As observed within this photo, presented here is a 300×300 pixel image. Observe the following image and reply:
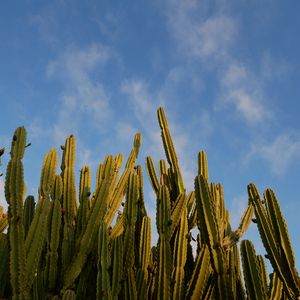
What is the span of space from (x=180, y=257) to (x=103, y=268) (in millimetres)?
819

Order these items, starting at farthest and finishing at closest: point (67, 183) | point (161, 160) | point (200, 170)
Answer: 1. point (161, 160)
2. point (200, 170)
3. point (67, 183)

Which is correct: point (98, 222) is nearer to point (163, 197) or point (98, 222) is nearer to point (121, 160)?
point (163, 197)

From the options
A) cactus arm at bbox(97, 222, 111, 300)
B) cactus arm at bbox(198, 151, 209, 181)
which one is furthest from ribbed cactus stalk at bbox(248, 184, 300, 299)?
cactus arm at bbox(97, 222, 111, 300)

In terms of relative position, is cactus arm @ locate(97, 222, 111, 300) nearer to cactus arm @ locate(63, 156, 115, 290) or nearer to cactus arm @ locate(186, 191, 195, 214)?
cactus arm @ locate(63, 156, 115, 290)

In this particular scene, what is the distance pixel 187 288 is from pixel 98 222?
3.31 feet

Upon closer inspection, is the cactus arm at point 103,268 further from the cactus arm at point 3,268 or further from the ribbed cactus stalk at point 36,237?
the cactus arm at point 3,268

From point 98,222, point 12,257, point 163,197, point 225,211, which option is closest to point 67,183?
point 98,222

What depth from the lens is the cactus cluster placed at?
11.5 ft

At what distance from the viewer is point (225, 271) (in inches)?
147

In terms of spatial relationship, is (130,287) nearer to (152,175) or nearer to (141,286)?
(141,286)

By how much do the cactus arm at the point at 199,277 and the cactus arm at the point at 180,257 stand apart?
0.09 meters

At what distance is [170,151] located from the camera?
5.04 metres

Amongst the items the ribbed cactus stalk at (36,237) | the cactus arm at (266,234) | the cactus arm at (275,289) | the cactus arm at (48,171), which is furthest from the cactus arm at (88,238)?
the cactus arm at (275,289)

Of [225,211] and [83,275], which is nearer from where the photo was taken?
[83,275]
